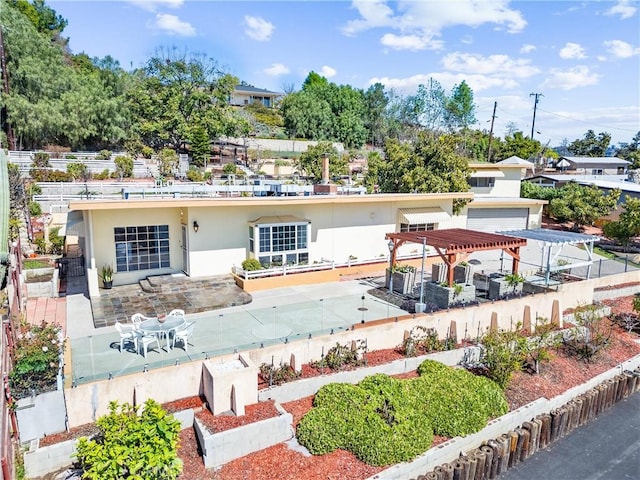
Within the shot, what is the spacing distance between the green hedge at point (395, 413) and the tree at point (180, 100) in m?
39.9

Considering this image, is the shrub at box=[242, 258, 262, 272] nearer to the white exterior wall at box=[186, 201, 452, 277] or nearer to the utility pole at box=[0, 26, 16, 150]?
the white exterior wall at box=[186, 201, 452, 277]

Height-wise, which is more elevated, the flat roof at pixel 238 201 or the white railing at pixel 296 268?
the flat roof at pixel 238 201

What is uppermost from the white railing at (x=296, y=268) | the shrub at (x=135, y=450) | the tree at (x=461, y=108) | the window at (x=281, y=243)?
the tree at (x=461, y=108)

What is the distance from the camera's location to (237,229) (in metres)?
17.9

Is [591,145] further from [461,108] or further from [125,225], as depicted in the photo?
[125,225]

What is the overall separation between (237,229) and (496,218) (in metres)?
21.5

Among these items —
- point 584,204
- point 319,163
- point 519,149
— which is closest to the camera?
point 584,204

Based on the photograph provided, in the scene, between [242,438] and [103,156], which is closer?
[242,438]

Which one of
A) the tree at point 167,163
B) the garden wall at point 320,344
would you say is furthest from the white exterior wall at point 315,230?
the tree at point 167,163

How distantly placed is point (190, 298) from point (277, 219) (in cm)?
520

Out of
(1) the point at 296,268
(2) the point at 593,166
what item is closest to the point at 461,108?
(2) the point at 593,166

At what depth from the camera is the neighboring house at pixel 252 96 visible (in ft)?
276

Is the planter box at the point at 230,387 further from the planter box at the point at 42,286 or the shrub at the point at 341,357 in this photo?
the planter box at the point at 42,286

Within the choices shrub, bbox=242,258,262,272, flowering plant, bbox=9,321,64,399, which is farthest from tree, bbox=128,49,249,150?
flowering plant, bbox=9,321,64,399
